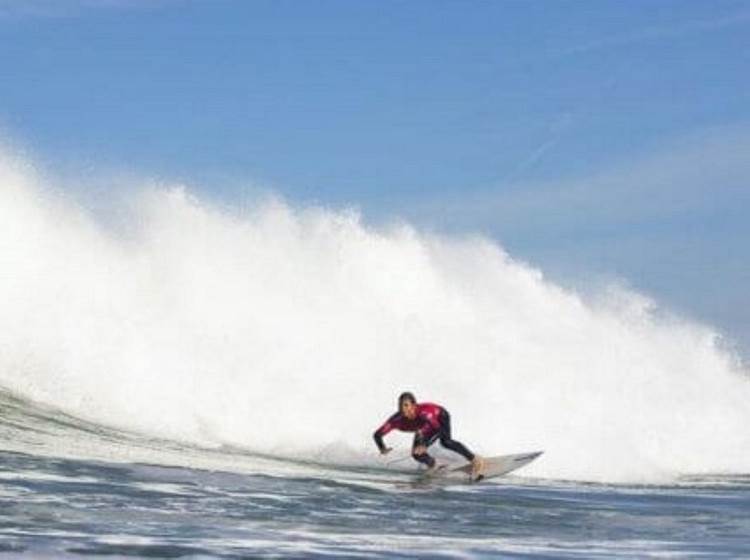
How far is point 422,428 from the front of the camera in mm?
16469

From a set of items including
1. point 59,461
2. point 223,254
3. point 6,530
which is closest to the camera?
point 6,530

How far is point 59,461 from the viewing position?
1377 cm

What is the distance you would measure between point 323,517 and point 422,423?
5598 mm

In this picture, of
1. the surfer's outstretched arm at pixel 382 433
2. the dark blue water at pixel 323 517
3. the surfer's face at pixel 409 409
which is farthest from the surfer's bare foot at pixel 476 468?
the surfer's outstretched arm at pixel 382 433

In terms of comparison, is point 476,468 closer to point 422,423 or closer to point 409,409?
point 422,423

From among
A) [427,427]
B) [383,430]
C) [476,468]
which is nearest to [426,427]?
Answer: [427,427]

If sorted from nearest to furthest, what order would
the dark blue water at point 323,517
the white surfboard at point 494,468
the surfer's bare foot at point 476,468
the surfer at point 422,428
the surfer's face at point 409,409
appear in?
the dark blue water at point 323,517 < the surfer's bare foot at point 476,468 < the white surfboard at point 494,468 < the surfer at point 422,428 < the surfer's face at point 409,409

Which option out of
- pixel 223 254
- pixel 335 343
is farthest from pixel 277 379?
pixel 223 254

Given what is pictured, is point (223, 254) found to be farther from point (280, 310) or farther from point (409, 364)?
point (409, 364)

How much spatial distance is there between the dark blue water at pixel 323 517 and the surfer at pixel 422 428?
0.64 m

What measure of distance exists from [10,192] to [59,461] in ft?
50.8

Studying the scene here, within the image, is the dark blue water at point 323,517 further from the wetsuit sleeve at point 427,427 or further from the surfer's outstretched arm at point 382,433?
Answer: the wetsuit sleeve at point 427,427

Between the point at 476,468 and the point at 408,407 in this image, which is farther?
the point at 408,407

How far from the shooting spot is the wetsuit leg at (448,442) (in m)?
16.2
